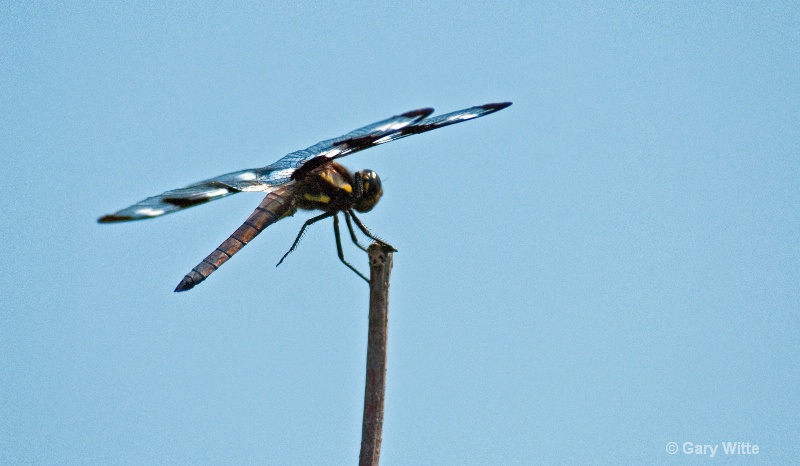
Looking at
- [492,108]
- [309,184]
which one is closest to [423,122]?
[492,108]

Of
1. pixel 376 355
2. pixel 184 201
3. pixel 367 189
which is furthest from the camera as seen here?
pixel 367 189

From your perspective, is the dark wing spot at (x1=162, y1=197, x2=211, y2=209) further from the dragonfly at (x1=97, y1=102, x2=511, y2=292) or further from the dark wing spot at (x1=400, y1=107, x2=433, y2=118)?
the dark wing spot at (x1=400, y1=107, x2=433, y2=118)

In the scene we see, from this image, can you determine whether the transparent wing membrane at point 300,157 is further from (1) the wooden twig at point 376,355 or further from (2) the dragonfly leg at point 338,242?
(1) the wooden twig at point 376,355

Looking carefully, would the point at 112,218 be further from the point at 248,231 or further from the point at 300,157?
the point at 300,157

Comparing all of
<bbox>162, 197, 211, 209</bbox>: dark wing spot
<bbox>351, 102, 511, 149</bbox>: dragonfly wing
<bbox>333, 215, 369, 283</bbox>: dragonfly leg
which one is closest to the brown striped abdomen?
<bbox>333, 215, 369, 283</bbox>: dragonfly leg

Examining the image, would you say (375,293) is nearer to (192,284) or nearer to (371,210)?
(192,284)

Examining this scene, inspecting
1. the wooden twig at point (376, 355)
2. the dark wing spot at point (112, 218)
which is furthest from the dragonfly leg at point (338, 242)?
the wooden twig at point (376, 355)

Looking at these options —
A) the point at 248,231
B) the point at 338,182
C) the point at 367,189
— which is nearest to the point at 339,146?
the point at 338,182

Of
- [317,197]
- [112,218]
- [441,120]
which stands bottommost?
[112,218]
